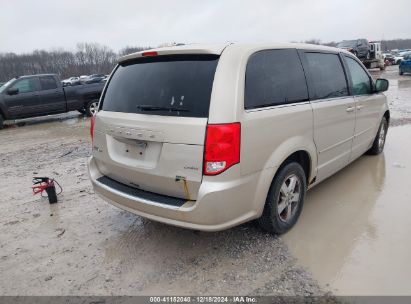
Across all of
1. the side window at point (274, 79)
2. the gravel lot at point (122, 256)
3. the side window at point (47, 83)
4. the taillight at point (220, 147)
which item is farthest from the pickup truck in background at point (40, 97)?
the taillight at point (220, 147)

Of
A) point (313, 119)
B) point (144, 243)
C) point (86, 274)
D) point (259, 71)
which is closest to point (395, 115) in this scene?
point (313, 119)

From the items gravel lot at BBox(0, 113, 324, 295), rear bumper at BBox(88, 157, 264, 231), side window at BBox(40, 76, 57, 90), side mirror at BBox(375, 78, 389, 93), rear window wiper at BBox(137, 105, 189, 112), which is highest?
side window at BBox(40, 76, 57, 90)

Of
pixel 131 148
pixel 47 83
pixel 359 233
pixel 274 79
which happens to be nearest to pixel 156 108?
pixel 131 148

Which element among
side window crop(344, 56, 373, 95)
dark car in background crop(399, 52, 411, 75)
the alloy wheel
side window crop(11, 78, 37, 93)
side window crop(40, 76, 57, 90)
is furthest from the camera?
dark car in background crop(399, 52, 411, 75)

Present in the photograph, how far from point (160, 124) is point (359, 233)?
7.40 ft

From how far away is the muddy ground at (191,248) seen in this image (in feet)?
8.86

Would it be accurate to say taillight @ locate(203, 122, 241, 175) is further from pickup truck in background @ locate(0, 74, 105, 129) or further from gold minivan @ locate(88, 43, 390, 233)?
pickup truck in background @ locate(0, 74, 105, 129)

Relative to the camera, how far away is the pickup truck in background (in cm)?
1134

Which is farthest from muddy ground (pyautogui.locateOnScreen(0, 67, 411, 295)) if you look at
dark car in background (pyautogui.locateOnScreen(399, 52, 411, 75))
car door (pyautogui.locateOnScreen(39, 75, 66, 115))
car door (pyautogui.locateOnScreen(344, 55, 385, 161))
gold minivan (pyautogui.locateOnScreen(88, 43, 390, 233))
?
dark car in background (pyautogui.locateOnScreen(399, 52, 411, 75))

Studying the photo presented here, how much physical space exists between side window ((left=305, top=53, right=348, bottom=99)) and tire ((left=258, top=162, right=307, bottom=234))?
87 cm

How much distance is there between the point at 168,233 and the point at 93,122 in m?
1.40

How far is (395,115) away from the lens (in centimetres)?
905

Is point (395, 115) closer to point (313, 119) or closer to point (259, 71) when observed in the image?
point (313, 119)

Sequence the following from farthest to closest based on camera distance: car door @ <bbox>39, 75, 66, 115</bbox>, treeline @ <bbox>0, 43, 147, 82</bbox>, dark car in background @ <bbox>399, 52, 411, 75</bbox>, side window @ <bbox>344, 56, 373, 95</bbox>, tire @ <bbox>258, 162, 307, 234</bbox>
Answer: treeline @ <bbox>0, 43, 147, 82</bbox>
dark car in background @ <bbox>399, 52, 411, 75</bbox>
car door @ <bbox>39, 75, 66, 115</bbox>
side window @ <bbox>344, 56, 373, 95</bbox>
tire @ <bbox>258, 162, 307, 234</bbox>
